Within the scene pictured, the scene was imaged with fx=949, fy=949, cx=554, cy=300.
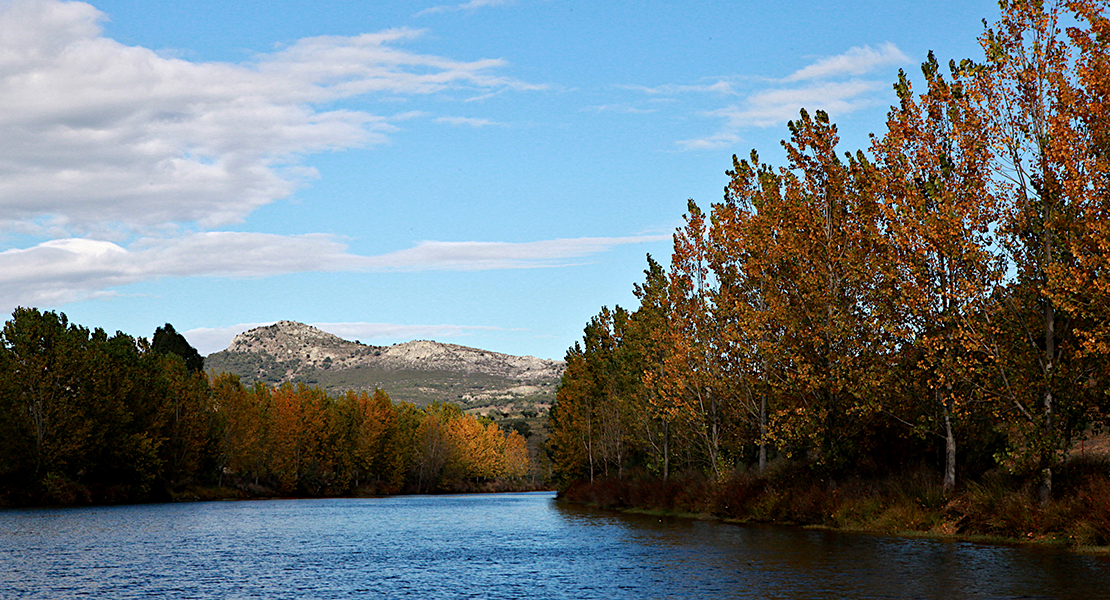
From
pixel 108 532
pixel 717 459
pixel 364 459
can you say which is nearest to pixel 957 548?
pixel 717 459

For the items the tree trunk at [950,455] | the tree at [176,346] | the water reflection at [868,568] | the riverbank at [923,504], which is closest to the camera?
the water reflection at [868,568]

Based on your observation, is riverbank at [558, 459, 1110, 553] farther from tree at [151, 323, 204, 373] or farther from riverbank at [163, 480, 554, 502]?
tree at [151, 323, 204, 373]

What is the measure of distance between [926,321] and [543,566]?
17.0 m

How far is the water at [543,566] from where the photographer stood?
829 inches

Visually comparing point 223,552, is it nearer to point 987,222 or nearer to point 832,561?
point 832,561

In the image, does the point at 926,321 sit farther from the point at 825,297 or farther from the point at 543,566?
the point at 543,566

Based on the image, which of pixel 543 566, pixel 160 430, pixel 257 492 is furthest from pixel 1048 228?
pixel 257 492

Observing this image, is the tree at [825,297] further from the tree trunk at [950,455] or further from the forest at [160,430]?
the forest at [160,430]

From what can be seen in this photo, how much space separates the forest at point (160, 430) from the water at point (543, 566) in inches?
1632

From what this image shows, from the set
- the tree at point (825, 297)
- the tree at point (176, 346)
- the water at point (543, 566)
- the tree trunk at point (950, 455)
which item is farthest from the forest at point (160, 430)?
the tree trunk at point (950, 455)

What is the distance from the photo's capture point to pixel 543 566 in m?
28.7

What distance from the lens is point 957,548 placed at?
27969 millimetres

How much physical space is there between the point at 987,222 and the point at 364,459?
402ft

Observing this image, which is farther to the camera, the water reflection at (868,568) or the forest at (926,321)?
the forest at (926,321)
